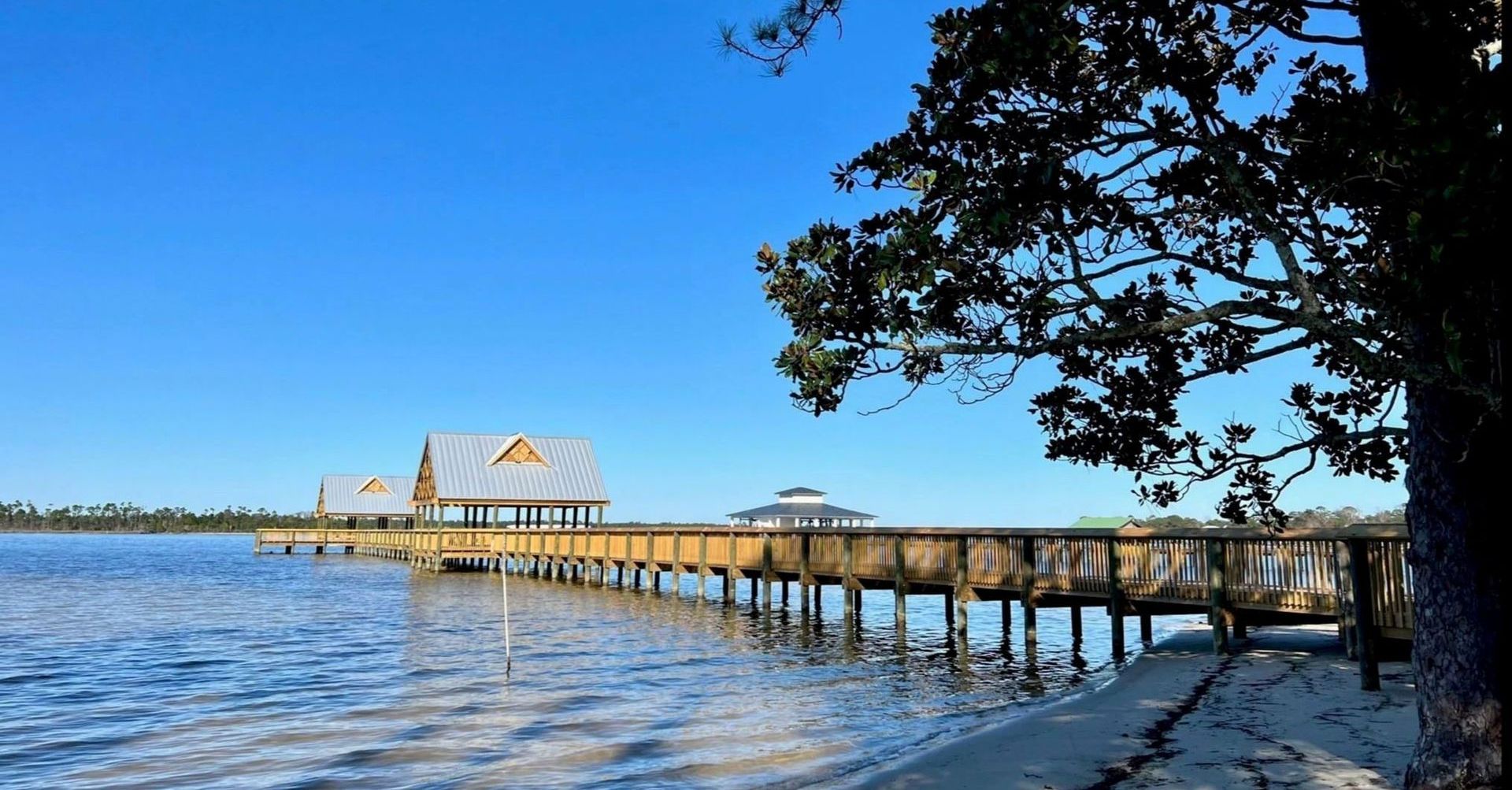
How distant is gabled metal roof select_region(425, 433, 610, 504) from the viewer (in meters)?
49.0

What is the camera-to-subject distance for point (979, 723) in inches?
456

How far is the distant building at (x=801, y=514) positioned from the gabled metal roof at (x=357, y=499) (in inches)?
1458

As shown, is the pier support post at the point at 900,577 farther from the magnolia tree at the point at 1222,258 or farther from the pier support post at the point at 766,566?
the magnolia tree at the point at 1222,258

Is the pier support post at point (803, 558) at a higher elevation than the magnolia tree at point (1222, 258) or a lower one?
lower

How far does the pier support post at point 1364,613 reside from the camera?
10609mm

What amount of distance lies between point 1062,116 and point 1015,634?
18639 millimetres

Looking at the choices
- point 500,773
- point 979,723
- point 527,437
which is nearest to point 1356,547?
point 979,723

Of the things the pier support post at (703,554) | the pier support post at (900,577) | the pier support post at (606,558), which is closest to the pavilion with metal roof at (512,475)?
the pier support post at (606,558)

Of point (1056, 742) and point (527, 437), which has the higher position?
point (527, 437)

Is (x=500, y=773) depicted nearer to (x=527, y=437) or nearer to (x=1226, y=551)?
(x=1226, y=551)

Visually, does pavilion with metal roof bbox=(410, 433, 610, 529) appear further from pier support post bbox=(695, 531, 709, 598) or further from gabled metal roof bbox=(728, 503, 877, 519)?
pier support post bbox=(695, 531, 709, 598)

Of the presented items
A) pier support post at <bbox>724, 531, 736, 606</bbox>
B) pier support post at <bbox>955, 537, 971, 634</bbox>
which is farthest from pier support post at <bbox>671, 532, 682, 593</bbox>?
pier support post at <bbox>955, 537, 971, 634</bbox>

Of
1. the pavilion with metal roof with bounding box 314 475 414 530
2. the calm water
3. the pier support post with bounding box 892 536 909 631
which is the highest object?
the pavilion with metal roof with bounding box 314 475 414 530

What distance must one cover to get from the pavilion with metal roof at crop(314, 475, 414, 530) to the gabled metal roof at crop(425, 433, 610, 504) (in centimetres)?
3017
